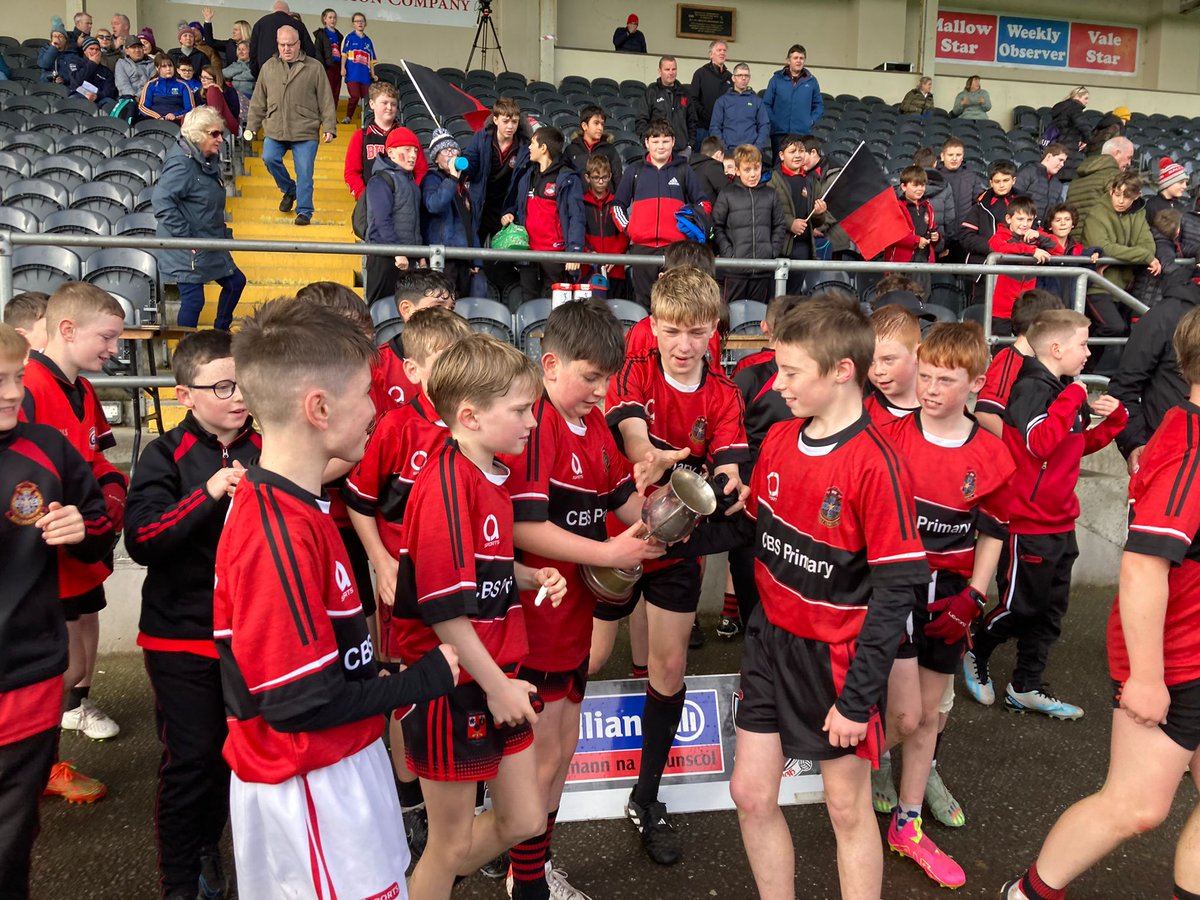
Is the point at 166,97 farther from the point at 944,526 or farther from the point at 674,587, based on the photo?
the point at 944,526

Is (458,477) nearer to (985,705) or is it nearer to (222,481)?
Result: (222,481)

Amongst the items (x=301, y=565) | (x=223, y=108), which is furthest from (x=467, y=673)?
(x=223, y=108)

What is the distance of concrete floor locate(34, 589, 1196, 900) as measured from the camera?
2.88 metres

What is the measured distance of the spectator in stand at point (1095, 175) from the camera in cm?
947

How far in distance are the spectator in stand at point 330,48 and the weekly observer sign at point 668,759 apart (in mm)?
11408

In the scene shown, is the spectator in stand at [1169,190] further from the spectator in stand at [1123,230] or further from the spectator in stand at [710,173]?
the spectator in stand at [710,173]

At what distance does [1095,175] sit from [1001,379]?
7.24 metres

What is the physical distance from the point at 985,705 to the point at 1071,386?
1.62 m

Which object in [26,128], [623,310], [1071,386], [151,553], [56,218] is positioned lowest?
[151,553]

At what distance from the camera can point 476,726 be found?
2227 millimetres

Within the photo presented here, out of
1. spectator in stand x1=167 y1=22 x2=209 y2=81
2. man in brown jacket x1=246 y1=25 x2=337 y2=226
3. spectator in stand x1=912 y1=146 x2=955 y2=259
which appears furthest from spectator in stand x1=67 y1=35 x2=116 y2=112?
spectator in stand x1=912 y1=146 x2=955 y2=259

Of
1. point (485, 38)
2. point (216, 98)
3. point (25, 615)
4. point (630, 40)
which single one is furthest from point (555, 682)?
point (485, 38)

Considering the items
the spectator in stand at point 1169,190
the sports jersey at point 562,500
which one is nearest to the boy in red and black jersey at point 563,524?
the sports jersey at point 562,500

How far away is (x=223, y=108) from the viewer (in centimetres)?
1133
